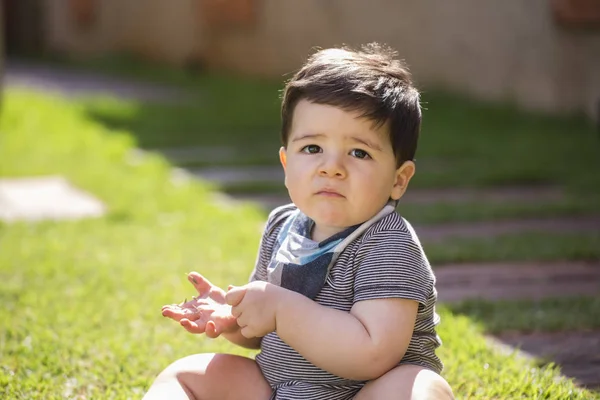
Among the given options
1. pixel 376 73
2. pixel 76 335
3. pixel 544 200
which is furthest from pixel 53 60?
pixel 376 73

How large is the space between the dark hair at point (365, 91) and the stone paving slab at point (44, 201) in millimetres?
2428

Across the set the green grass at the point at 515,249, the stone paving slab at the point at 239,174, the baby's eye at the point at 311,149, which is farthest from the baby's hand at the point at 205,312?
the stone paving slab at the point at 239,174

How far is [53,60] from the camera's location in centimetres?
1357

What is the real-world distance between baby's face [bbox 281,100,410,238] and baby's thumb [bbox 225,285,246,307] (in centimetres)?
24

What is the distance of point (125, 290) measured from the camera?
3.05 metres

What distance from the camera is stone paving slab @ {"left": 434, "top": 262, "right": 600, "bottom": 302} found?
9.82 feet

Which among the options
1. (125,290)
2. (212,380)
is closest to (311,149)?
(212,380)

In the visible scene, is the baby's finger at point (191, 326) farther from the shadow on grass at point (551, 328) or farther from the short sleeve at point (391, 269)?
the shadow on grass at point (551, 328)

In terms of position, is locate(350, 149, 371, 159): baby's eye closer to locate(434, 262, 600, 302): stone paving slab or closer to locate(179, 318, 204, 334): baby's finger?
locate(179, 318, 204, 334): baby's finger

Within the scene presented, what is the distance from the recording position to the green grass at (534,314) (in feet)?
8.72

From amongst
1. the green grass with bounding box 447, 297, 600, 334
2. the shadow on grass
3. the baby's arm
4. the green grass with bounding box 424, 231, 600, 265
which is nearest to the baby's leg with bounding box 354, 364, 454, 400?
the baby's arm

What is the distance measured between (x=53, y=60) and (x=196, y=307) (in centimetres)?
1240

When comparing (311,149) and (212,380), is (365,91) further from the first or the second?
(212,380)

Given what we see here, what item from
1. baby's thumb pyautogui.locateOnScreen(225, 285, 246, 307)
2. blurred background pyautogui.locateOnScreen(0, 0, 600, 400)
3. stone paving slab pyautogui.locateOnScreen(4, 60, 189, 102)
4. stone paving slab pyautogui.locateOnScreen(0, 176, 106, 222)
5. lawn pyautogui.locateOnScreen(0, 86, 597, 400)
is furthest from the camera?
stone paving slab pyautogui.locateOnScreen(4, 60, 189, 102)
